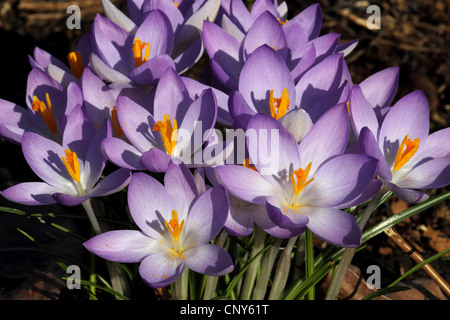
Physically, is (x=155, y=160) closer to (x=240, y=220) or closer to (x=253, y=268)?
(x=240, y=220)

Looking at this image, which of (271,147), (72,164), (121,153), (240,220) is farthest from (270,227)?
(72,164)

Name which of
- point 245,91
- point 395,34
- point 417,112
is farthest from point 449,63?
point 245,91

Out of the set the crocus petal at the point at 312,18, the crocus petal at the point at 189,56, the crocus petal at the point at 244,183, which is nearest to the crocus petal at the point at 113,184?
the crocus petal at the point at 244,183

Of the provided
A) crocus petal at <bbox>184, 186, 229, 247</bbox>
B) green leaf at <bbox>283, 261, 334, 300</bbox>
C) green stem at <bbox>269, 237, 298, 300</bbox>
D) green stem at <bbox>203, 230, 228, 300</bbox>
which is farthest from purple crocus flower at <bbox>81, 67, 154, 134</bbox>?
green leaf at <bbox>283, 261, 334, 300</bbox>

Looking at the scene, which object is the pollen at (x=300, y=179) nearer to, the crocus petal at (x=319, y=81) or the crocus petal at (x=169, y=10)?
the crocus petal at (x=319, y=81)

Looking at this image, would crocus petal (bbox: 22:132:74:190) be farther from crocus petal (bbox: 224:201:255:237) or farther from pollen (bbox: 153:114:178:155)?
crocus petal (bbox: 224:201:255:237)

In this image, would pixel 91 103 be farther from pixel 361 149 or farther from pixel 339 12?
pixel 339 12
